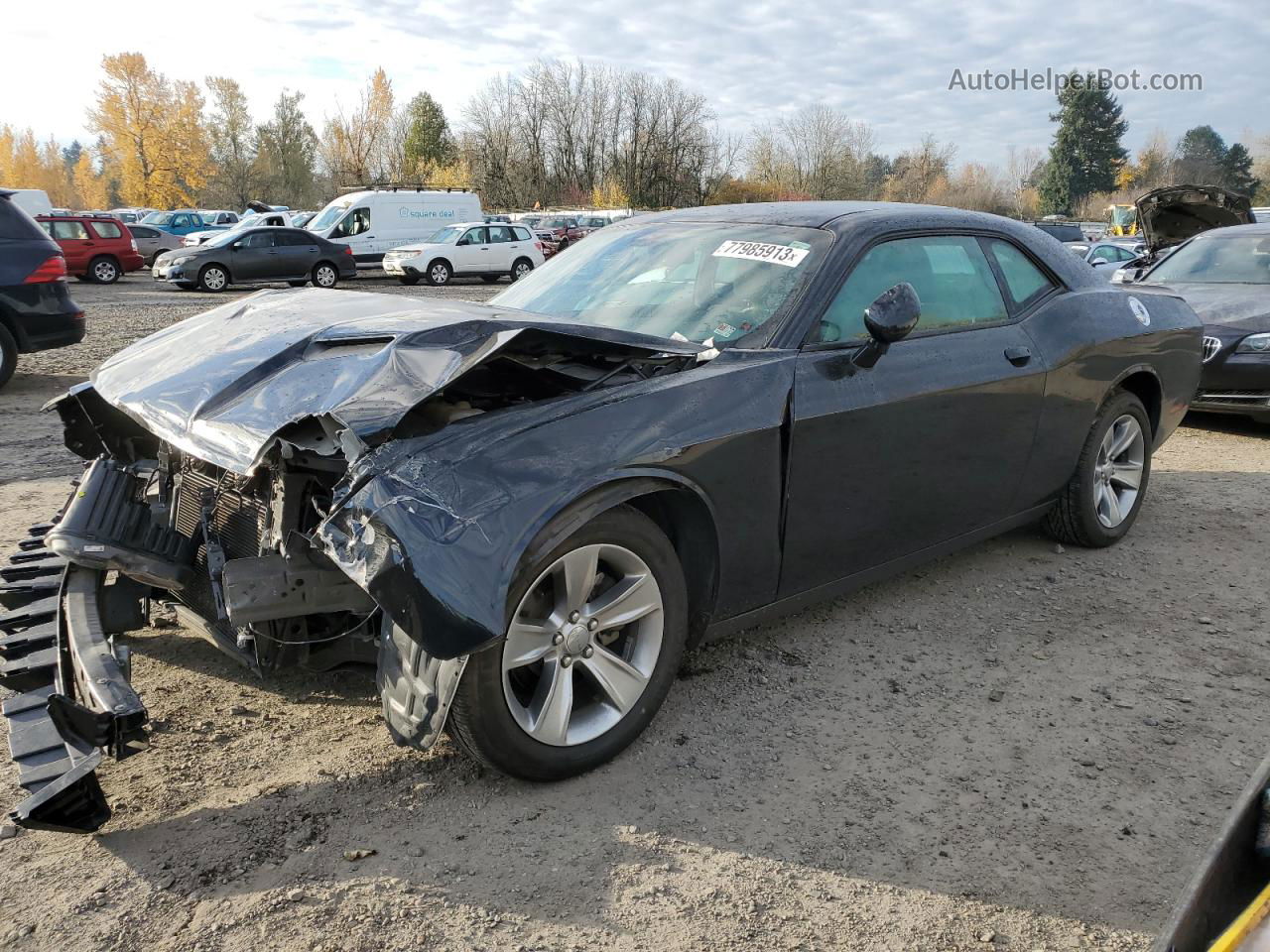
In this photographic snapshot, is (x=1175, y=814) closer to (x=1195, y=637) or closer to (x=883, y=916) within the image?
(x=883, y=916)

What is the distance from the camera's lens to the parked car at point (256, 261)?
22.0 m

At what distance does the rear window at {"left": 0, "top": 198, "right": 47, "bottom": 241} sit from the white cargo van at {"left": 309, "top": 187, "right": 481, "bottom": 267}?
16915 millimetres

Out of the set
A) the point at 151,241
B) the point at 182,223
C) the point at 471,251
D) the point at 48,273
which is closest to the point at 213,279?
the point at 471,251

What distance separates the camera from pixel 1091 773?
9.92ft

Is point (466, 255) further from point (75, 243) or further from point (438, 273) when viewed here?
point (75, 243)

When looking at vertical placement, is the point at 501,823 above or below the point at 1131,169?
below

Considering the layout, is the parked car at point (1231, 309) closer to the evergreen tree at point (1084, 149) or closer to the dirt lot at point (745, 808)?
the dirt lot at point (745, 808)

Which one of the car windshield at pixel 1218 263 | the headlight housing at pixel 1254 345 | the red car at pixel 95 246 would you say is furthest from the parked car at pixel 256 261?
the headlight housing at pixel 1254 345

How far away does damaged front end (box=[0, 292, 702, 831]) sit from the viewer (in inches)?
95.4

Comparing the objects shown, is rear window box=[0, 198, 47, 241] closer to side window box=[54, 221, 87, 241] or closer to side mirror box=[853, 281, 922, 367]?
side mirror box=[853, 281, 922, 367]

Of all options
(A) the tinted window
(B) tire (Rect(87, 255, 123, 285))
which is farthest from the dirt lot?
(B) tire (Rect(87, 255, 123, 285))

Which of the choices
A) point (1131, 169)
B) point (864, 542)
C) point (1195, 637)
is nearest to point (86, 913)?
point (864, 542)

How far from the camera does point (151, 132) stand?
63.1 meters

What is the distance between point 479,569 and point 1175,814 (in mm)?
2094
